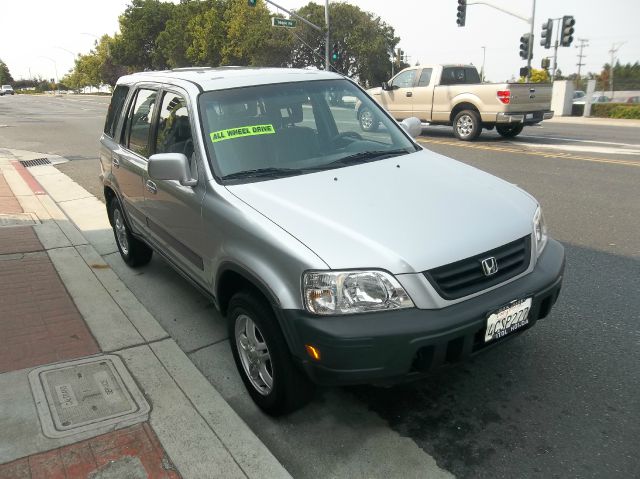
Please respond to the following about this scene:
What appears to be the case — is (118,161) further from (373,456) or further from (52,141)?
(52,141)

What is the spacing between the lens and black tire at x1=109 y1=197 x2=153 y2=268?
202 inches

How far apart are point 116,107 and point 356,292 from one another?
3.74 metres

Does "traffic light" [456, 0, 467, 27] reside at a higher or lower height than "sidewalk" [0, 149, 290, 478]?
higher

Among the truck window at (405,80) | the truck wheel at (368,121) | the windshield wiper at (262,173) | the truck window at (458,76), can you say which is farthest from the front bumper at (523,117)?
the windshield wiper at (262,173)

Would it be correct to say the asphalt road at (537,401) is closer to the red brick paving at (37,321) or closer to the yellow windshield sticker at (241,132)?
the red brick paving at (37,321)

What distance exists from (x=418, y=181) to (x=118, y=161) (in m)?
2.93

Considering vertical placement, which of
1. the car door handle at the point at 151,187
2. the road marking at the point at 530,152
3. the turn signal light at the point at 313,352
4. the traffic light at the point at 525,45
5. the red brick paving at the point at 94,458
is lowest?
the red brick paving at the point at 94,458

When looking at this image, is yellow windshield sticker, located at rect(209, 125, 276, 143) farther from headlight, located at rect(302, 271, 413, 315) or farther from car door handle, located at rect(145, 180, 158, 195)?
headlight, located at rect(302, 271, 413, 315)

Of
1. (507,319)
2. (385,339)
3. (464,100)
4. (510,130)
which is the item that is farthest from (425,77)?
(385,339)

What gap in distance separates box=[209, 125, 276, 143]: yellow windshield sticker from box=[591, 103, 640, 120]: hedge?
82.0 feet

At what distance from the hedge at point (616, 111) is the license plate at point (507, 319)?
82.1ft

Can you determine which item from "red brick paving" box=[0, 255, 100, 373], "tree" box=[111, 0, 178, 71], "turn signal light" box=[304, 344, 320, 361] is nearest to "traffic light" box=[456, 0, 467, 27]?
"red brick paving" box=[0, 255, 100, 373]

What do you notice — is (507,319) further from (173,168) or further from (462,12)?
(462,12)

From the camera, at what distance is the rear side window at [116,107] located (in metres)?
4.95
